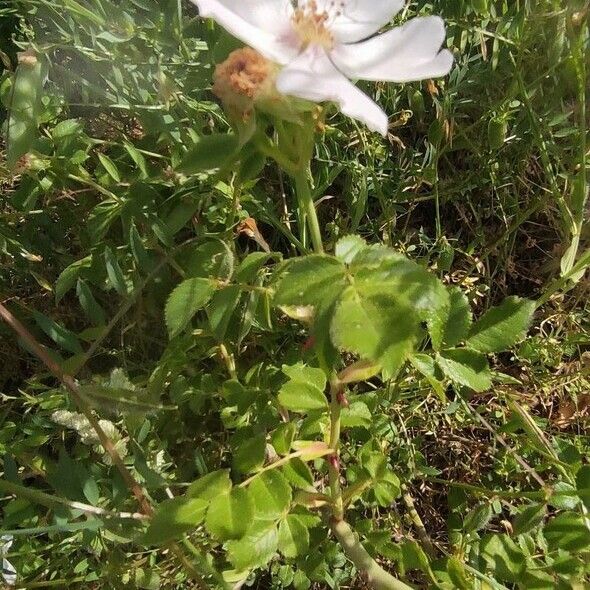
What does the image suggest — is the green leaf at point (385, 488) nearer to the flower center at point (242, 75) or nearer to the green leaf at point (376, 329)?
the green leaf at point (376, 329)

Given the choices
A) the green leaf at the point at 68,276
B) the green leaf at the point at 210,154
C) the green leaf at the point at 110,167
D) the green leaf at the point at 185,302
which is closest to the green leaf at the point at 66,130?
the green leaf at the point at 110,167

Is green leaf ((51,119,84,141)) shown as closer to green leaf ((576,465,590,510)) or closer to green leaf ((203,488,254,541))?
green leaf ((203,488,254,541))

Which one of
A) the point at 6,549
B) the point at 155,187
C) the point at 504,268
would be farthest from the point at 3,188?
the point at 504,268

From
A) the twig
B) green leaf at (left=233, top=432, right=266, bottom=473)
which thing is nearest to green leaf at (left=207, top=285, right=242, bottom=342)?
green leaf at (left=233, top=432, right=266, bottom=473)

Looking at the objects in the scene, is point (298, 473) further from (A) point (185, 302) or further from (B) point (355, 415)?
(A) point (185, 302)

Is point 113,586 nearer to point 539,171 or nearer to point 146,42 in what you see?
point 146,42

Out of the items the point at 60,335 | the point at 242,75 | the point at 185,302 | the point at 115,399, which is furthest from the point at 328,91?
the point at 60,335
